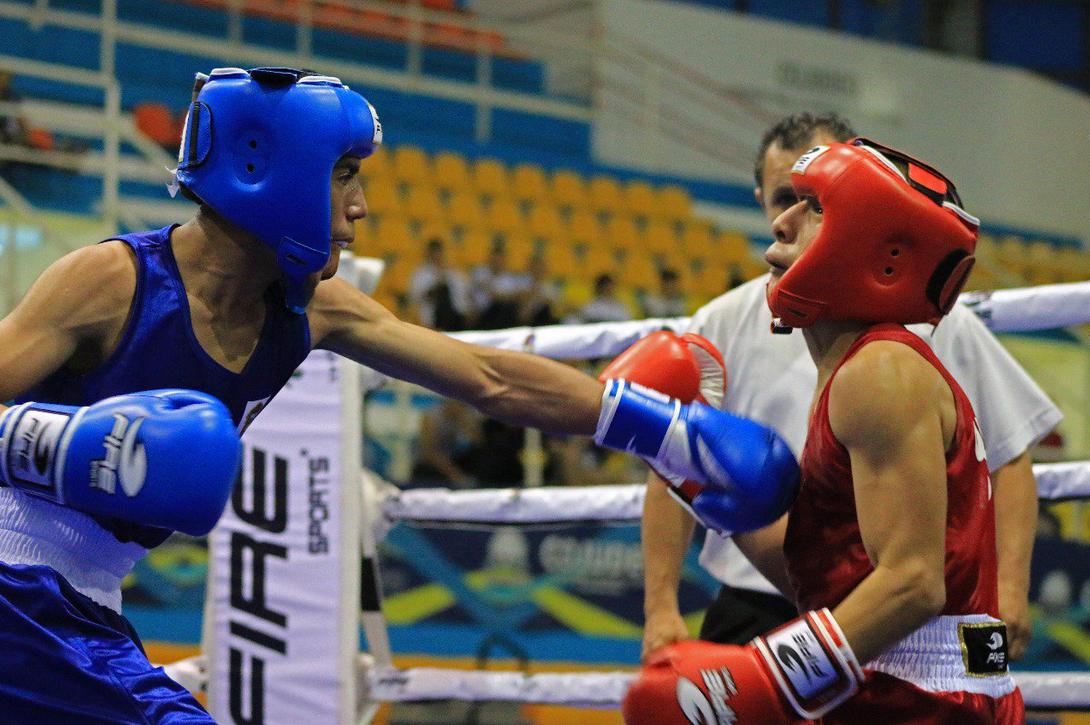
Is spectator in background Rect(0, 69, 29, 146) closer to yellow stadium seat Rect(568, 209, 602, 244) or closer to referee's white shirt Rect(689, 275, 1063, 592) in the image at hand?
yellow stadium seat Rect(568, 209, 602, 244)

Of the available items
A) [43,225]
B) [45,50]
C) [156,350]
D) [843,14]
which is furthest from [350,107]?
[843,14]

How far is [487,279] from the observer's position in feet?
24.8

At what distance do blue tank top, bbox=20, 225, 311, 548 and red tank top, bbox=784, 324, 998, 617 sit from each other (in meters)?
0.85

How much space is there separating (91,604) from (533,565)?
12.4ft

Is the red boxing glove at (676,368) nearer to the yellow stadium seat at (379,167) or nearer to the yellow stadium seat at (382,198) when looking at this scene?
the yellow stadium seat at (382,198)

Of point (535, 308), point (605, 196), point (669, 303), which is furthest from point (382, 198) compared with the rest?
point (535, 308)

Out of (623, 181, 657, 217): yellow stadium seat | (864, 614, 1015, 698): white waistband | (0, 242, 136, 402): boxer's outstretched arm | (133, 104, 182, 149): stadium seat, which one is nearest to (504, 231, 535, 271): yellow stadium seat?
(623, 181, 657, 217): yellow stadium seat

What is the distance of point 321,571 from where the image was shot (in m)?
2.94

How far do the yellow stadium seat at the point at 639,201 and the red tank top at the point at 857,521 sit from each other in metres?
9.19

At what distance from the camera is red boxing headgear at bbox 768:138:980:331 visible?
178 cm

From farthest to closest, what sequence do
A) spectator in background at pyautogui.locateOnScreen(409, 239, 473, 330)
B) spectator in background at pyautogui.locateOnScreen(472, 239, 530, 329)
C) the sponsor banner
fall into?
spectator in background at pyautogui.locateOnScreen(472, 239, 530, 329) < spectator in background at pyautogui.locateOnScreen(409, 239, 473, 330) < the sponsor banner

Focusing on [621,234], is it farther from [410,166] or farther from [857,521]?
[857,521]

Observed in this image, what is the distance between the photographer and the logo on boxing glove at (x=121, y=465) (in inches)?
62.7

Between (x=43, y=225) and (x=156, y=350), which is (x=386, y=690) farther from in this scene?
(x=43, y=225)
